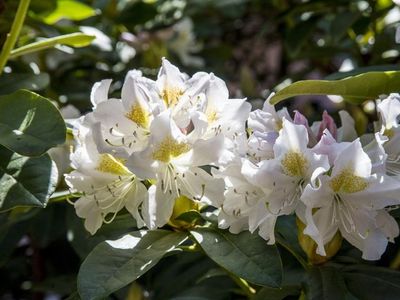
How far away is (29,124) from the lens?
95cm

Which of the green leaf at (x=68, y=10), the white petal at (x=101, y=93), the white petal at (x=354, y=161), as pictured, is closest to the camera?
the white petal at (x=354, y=161)

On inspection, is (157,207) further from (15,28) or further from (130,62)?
(130,62)

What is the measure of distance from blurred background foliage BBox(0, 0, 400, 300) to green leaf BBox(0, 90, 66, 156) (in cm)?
18

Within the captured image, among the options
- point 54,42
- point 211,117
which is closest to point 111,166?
point 211,117

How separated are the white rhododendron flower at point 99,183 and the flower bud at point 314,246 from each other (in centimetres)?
20

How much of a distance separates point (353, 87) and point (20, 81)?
0.55m

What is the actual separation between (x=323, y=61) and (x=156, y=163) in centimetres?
110

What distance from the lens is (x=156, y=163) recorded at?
88 cm

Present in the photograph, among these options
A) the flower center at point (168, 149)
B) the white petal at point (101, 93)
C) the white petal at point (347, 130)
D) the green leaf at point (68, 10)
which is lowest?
the green leaf at point (68, 10)

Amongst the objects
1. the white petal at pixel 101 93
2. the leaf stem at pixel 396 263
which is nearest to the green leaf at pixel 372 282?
the leaf stem at pixel 396 263

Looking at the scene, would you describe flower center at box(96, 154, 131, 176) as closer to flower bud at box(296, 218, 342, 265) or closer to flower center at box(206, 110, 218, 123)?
flower center at box(206, 110, 218, 123)

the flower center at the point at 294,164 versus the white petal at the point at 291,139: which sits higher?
the white petal at the point at 291,139

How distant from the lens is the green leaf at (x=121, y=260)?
0.84m

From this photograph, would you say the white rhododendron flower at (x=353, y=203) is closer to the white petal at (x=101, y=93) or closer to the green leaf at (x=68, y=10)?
the white petal at (x=101, y=93)
